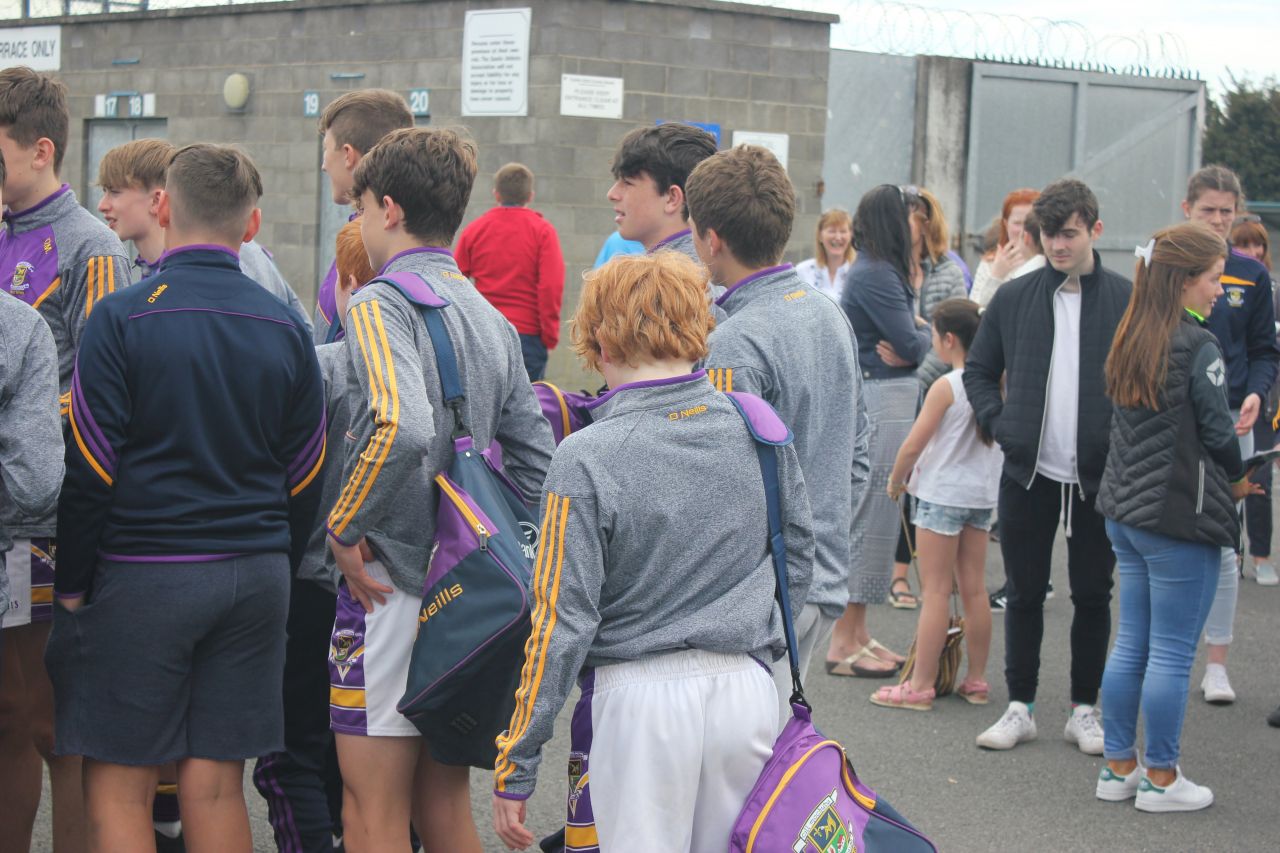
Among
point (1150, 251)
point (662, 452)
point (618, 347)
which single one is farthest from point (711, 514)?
point (1150, 251)

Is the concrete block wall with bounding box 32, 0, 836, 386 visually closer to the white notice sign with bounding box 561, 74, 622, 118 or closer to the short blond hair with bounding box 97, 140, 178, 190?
the white notice sign with bounding box 561, 74, 622, 118

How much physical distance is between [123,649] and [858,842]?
5.70ft

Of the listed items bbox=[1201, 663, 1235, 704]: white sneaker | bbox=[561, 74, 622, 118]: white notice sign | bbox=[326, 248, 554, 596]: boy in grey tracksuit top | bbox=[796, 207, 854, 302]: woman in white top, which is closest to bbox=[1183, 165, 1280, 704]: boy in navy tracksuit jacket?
bbox=[1201, 663, 1235, 704]: white sneaker

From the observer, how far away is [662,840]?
2846 millimetres

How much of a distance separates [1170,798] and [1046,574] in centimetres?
99

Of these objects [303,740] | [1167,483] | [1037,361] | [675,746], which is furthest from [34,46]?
[675,746]

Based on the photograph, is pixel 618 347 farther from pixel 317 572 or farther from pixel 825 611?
pixel 317 572

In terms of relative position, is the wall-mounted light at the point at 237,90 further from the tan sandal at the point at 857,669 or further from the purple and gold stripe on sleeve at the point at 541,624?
the purple and gold stripe on sleeve at the point at 541,624

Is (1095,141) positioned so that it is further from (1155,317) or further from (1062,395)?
(1155,317)

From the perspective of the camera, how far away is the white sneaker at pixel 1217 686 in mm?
6426

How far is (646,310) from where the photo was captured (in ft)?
9.73

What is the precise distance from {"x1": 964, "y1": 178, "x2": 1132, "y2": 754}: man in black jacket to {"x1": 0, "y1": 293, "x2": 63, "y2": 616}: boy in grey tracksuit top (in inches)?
142

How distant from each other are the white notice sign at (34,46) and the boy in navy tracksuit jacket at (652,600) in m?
15.8

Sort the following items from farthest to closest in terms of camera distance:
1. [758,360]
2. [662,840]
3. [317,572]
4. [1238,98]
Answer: [1238,98], [317,572], [758,360], [662,840]
